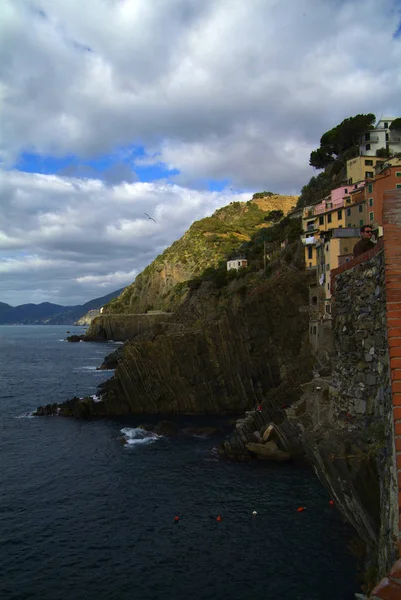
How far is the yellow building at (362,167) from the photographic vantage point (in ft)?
240

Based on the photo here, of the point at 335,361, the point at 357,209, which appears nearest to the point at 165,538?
the point at 335,361

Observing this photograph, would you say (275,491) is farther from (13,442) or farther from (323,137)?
(323,137)

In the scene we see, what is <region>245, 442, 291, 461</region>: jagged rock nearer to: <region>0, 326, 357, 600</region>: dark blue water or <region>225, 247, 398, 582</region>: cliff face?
<region>0, 326, 357, 600</region>: dark blue water

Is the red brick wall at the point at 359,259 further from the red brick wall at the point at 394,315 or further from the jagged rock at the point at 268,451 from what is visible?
the jagged rock at the point at 268,451

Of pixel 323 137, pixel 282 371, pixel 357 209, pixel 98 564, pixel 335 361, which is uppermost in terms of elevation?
pixel 323 137

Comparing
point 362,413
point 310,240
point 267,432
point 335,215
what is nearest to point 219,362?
point 267,432

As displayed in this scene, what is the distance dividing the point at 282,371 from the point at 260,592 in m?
38.4

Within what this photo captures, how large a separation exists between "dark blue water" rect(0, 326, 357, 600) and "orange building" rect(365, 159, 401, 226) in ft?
112

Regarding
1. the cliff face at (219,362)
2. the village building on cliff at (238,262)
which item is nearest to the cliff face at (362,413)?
the cliff face at (219,362)

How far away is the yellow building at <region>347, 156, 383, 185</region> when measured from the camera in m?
73.1

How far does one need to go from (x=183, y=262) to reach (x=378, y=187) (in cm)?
11480

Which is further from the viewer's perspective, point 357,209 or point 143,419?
point 357,209

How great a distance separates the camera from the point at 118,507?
29922mm

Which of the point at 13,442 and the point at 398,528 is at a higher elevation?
the point at 398,528
